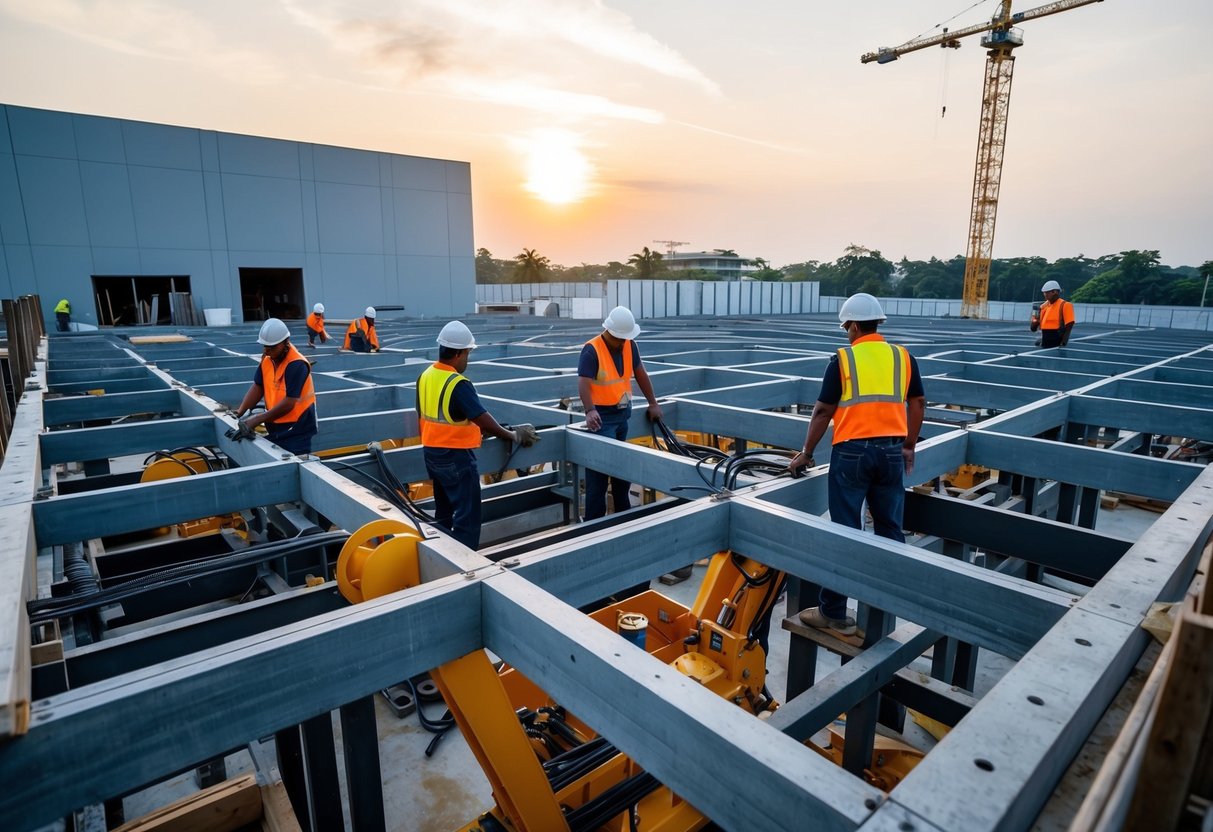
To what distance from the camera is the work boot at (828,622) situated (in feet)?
10.4

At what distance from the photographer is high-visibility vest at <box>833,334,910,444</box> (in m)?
3.56

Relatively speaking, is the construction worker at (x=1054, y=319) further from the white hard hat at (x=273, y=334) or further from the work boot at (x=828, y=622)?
the white hard hat at (x=273, y=334)

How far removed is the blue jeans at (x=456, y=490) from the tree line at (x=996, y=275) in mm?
52971

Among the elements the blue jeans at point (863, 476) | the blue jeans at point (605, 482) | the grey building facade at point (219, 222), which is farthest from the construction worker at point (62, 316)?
the blue jeans at point (863, 476)

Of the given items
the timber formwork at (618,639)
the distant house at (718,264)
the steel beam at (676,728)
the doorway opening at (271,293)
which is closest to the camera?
the steel beam at (676,728)

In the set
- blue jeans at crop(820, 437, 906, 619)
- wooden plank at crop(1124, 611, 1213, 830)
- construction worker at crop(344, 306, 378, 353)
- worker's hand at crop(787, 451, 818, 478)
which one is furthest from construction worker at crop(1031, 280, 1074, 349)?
construction worker at crop(344, 306, 378, 353)

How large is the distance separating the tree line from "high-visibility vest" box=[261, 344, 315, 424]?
53487 mm

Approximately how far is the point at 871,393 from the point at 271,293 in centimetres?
3209

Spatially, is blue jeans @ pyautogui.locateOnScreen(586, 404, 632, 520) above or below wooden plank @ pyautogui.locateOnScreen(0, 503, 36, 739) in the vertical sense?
below

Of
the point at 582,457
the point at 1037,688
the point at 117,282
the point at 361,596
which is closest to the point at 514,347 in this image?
the point at 582,457

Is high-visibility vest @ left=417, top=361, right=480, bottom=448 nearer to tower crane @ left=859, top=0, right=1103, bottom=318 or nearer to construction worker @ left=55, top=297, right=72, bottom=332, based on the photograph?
construction worker @ left=55, top=297, right=72, bottom=332

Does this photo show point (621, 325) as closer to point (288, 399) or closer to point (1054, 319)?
point (288, 399)

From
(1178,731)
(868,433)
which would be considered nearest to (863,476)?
(868,433)

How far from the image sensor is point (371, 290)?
28.8m
